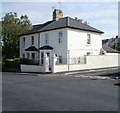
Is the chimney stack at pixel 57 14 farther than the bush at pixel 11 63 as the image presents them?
Yes

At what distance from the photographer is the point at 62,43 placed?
88.4 ft

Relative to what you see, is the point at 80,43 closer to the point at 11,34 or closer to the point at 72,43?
the point at 72,43

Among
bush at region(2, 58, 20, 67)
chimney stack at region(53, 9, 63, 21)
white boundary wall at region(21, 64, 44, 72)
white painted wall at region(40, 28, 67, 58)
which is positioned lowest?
white boundary wall at region(21, 64, 44, 72)

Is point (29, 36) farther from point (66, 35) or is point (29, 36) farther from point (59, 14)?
point (66, 35)

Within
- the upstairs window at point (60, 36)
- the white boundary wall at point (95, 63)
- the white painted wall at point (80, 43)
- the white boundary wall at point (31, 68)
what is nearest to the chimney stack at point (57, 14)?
the upstairs window at point (60, 36)

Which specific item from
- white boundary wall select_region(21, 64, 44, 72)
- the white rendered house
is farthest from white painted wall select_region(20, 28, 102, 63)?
white boundary wall select_region(21, 64, 44, 72)

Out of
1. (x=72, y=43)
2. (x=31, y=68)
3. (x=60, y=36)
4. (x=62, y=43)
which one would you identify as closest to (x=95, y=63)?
(x=72, y=43)

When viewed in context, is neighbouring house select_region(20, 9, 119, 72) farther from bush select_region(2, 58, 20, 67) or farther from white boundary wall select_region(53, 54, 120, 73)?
bush select_region(2, 58, 20, 67)

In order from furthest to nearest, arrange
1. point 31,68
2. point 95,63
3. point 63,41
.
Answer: point 95,63 → point 63,41 → point 31,68

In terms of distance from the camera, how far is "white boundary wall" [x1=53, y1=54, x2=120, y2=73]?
23547 mm

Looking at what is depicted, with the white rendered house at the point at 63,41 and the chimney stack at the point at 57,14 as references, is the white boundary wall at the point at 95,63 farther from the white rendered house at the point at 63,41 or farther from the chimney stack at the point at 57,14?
the chimney stack at the point at 57,14

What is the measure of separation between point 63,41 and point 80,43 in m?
3.04

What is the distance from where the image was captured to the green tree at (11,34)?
132 ft

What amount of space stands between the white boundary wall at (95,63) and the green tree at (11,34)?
66.2 feet
